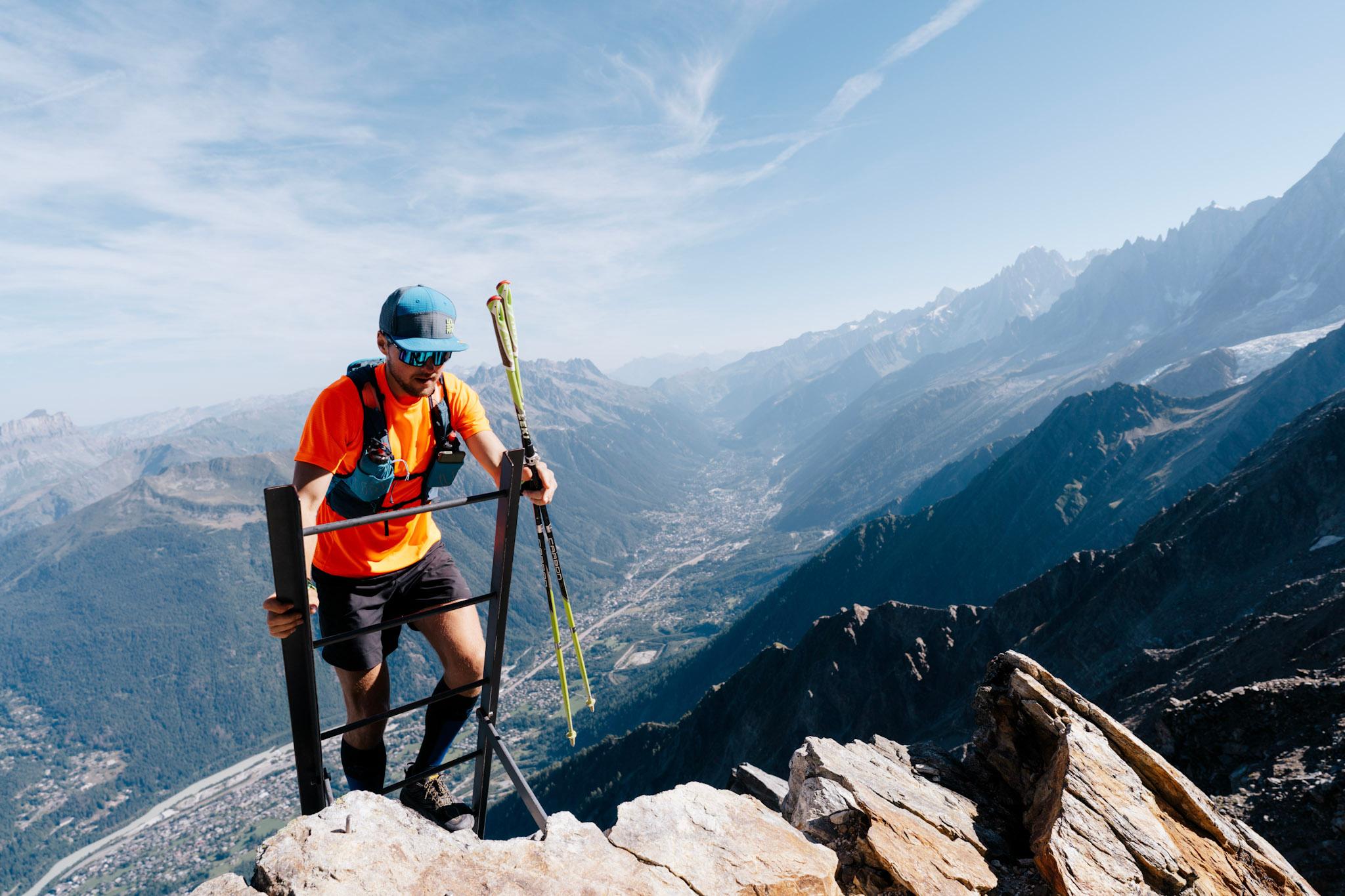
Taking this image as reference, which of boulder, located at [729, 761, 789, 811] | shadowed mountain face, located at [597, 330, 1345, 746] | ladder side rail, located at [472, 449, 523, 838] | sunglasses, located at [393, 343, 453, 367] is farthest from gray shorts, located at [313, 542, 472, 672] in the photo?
shadowed mountain face, located at [597, 330, 1345, 746]

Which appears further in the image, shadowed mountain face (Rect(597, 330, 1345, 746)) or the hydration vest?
shadowed mountain face (Rect(597, 330, 1345, 746))

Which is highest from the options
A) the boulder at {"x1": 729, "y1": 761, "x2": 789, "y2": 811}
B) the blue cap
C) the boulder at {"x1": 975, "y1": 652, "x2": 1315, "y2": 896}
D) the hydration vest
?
the blue cap

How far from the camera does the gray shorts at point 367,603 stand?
700 cm

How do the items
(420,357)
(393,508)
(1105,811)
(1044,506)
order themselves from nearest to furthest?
(420,357) < (393,508) < (1105,811) < (1044,506)

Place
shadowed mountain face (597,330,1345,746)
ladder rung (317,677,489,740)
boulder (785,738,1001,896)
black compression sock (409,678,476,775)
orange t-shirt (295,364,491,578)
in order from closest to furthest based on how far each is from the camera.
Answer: ladder rung (317,677,489,740), orange t-shirt (295,364,491,578), black compression sock (409,678,476,775), boulder (785,738,1001,896), shadowed mountain face (597,330,1345,746)

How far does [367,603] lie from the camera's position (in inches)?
281

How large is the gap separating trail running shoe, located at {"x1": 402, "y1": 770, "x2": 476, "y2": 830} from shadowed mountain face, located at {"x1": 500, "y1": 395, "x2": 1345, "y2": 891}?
126 ft

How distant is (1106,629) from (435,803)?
69523 millimetres

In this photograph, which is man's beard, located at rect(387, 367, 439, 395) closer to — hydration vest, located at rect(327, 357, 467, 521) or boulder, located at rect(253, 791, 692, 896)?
hydration vest, located at rect(327, 357, 467, 521)

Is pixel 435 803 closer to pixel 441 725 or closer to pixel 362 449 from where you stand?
pixel 441 725

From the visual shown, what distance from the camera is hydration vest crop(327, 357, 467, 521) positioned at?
6898 mm

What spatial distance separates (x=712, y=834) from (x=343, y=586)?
5124 mm

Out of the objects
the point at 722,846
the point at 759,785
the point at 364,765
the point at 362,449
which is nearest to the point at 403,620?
the point at 362,449

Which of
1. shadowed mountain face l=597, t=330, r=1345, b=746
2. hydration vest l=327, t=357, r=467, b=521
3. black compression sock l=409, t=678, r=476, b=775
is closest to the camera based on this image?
hydration vest l=327, t=357, r=467, b=521
